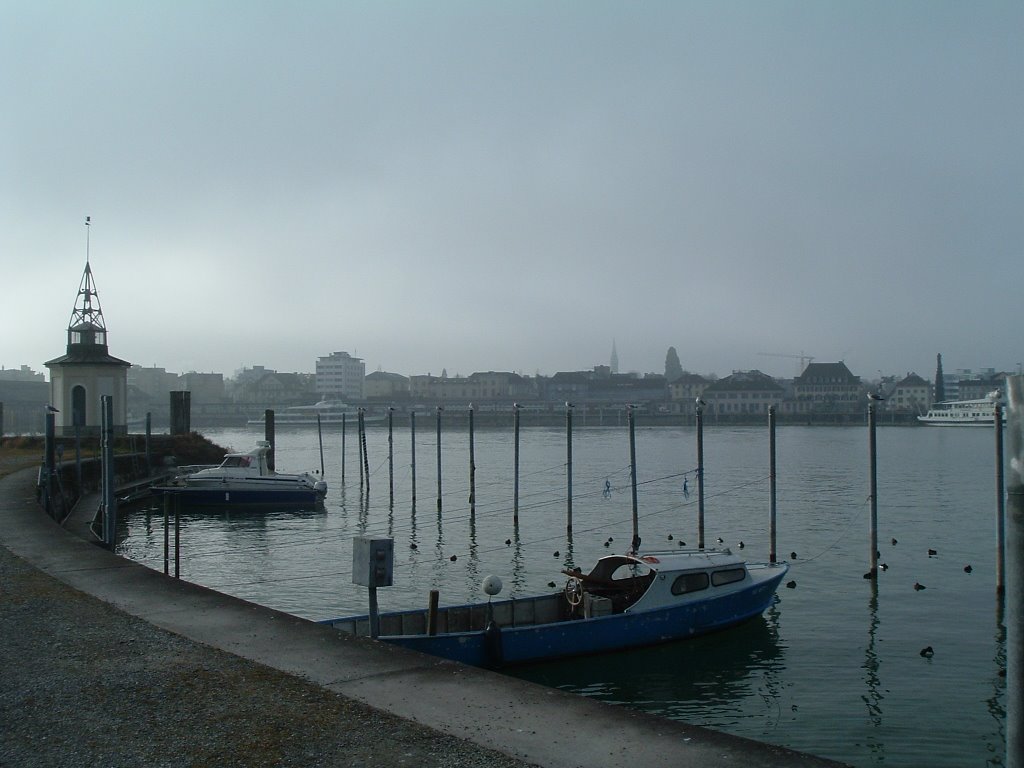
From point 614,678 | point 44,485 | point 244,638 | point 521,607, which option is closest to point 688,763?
point 244,638

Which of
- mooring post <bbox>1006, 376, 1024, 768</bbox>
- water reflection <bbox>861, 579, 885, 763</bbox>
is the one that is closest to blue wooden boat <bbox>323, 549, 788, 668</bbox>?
water reflection <bbox>861, 579, 885, 763</bbox>

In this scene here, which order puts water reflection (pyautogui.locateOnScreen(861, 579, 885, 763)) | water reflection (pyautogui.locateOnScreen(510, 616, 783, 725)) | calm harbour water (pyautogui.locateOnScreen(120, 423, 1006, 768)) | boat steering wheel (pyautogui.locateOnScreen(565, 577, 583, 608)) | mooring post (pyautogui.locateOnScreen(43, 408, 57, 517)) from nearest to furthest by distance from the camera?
1. water reflection (pyautogui.locateOnScreen(861, 579, 885, 763))
2. calm harbour water (pyautogui.locateOnScreen(120, 423, 1006, 768))
3. water reflection (pyautogui.locateOnScreen(510, 616, 783, 725))
4. boat steering wheel (pyautogui.locateOnScreen(565, 577, 583, 608))
5. mooring post (pyautogui.locateOnScreen(43, 408, 57, 517))

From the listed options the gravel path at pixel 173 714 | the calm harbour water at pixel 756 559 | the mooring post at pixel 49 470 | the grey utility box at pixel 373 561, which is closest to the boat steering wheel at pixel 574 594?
the calm harbour water at pixel 756 559

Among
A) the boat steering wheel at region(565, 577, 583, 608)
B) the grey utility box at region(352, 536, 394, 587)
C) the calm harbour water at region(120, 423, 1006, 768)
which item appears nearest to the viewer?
the grey utility box at region(352, 536, 394, 587)

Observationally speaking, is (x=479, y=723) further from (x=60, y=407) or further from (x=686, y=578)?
(x=60, y=407)

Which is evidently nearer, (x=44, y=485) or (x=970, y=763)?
(x=970, y=763)

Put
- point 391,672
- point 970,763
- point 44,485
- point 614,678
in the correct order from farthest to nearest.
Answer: point 44,485 → point 614,678 → point 970,763 → point 391,672

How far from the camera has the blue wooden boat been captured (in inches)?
653

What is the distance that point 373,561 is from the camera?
12.1 meters

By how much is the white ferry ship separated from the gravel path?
543 ft

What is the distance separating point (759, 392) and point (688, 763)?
647 ft

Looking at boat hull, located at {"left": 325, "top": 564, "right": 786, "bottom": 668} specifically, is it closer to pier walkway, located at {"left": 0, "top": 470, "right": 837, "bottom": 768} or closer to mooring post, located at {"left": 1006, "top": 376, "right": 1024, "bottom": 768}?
pier walkway, located at {"left": 0, "top": 470, "right": 837, "bottom": 768}

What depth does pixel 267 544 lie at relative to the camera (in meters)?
34.8

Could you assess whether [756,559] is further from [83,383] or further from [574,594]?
[83,383]
